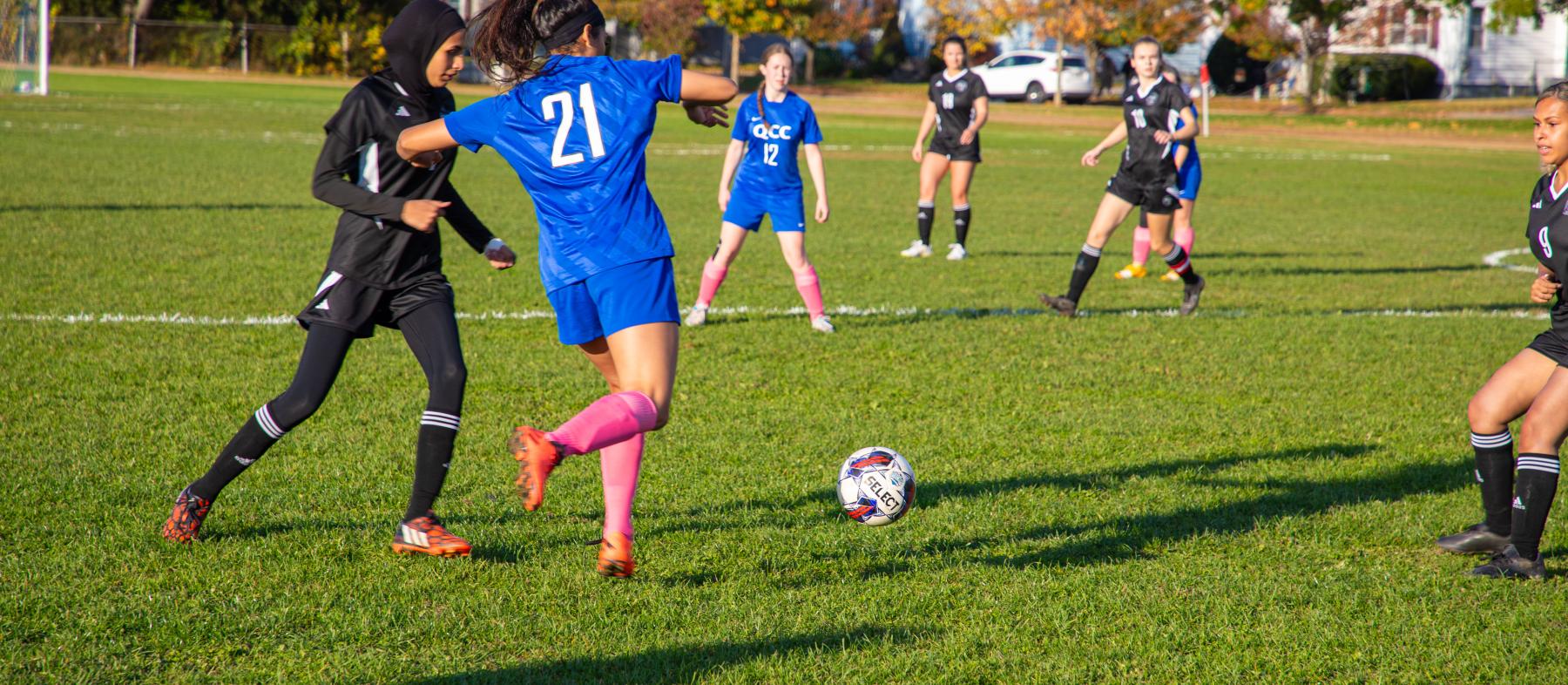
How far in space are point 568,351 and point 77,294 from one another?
12.3 ft

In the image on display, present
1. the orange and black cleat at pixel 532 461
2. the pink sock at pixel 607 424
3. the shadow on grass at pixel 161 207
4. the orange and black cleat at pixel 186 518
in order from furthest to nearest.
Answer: the shadow on grass at pixel 161 207
the orange and black cleat at pixel 186 518
the pink sock at pixel 607 424
the orange and black cleat at pixel 532 461

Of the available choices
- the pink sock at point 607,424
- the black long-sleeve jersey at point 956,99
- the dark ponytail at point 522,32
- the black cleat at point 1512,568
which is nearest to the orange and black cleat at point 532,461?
the pink sock at point 607,424

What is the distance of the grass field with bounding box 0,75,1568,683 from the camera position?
3.78 metres

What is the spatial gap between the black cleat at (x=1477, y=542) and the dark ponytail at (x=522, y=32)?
360cm

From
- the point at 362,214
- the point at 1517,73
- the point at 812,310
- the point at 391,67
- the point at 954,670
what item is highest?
the point at 1517,73

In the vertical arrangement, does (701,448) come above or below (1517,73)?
below

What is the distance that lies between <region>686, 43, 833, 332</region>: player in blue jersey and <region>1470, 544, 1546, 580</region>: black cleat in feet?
15.7

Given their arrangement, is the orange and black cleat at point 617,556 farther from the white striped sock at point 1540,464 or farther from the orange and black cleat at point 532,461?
the white striped sock at point 1540,464

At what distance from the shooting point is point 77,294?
8969 mm

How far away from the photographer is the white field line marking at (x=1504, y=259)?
12.9m

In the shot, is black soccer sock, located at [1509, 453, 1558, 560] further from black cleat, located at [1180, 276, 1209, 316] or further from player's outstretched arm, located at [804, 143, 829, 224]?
black cleat, located at [1180, 276, 1209, 316]

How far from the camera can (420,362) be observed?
4305 millimetres

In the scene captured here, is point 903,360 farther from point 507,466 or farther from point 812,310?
point 507,466

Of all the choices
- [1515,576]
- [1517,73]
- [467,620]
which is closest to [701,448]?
[467,620]
